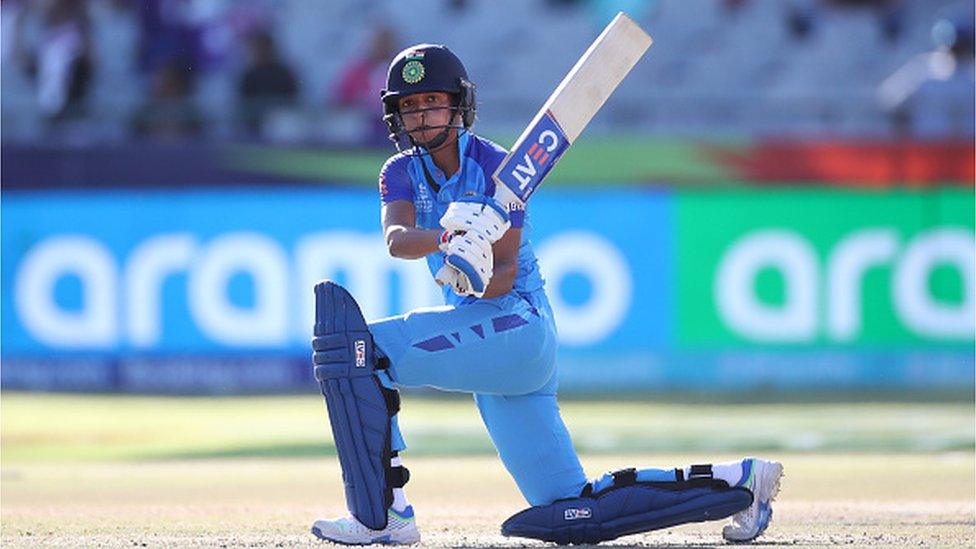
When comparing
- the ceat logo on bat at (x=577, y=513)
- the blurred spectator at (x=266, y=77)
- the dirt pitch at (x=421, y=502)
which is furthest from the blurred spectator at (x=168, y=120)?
the ceat logo on bat at (x=577, y=513)

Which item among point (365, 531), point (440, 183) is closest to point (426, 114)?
point (440, 183)

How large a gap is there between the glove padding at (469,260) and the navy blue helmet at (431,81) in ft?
1.55

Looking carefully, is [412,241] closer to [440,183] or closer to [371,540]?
[440,183]

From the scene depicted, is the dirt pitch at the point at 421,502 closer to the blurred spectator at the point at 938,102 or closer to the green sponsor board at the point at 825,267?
the green sponsor board at the point at 825,267

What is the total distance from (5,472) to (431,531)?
11.1 ft

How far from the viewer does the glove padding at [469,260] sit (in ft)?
17.2

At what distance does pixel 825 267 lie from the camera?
1343cm

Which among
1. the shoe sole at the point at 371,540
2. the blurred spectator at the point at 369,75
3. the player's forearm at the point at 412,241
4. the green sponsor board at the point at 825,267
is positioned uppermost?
the blurred spectator at the point at 369,75

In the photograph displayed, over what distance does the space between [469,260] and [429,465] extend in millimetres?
3899

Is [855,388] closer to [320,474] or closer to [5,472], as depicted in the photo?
[320,474]

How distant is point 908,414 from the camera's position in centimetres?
1178

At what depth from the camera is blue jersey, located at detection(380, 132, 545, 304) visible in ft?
18.5

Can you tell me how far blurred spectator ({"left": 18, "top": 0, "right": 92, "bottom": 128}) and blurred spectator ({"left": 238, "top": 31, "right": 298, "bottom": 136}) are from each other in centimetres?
122

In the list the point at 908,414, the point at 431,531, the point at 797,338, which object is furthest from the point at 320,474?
the point at 797,338
